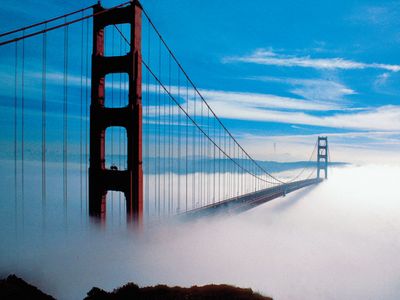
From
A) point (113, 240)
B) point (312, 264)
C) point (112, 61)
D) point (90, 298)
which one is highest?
point (112, 61)

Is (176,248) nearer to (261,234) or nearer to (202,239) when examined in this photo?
(202,239)

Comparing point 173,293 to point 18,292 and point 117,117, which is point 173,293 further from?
point 117,117

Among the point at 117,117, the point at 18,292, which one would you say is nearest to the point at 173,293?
the point at 18,292

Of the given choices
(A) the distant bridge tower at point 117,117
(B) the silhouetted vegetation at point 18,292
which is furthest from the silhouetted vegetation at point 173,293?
(A) the distant bridge tower at point 117,117

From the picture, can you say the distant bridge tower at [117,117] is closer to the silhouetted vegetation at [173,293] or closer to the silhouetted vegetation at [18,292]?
the silhouetted vegetation at [173,293]

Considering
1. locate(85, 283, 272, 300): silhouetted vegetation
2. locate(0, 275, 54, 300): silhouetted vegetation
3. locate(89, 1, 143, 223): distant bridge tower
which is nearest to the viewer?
locate(0, 275, 54, 300): silhouetted vegetation

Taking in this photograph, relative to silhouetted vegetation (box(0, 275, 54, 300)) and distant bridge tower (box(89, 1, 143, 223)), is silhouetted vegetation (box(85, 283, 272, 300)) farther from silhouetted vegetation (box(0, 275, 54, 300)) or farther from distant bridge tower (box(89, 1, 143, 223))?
distant bridge tower (box(89, 1, 143, 223))

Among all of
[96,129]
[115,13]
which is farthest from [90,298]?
[115,13]

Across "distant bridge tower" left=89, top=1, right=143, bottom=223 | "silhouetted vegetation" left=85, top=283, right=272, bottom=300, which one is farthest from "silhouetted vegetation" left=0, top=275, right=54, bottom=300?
"distant bridge tower" left=89, top=1, right=143, bottom=223
